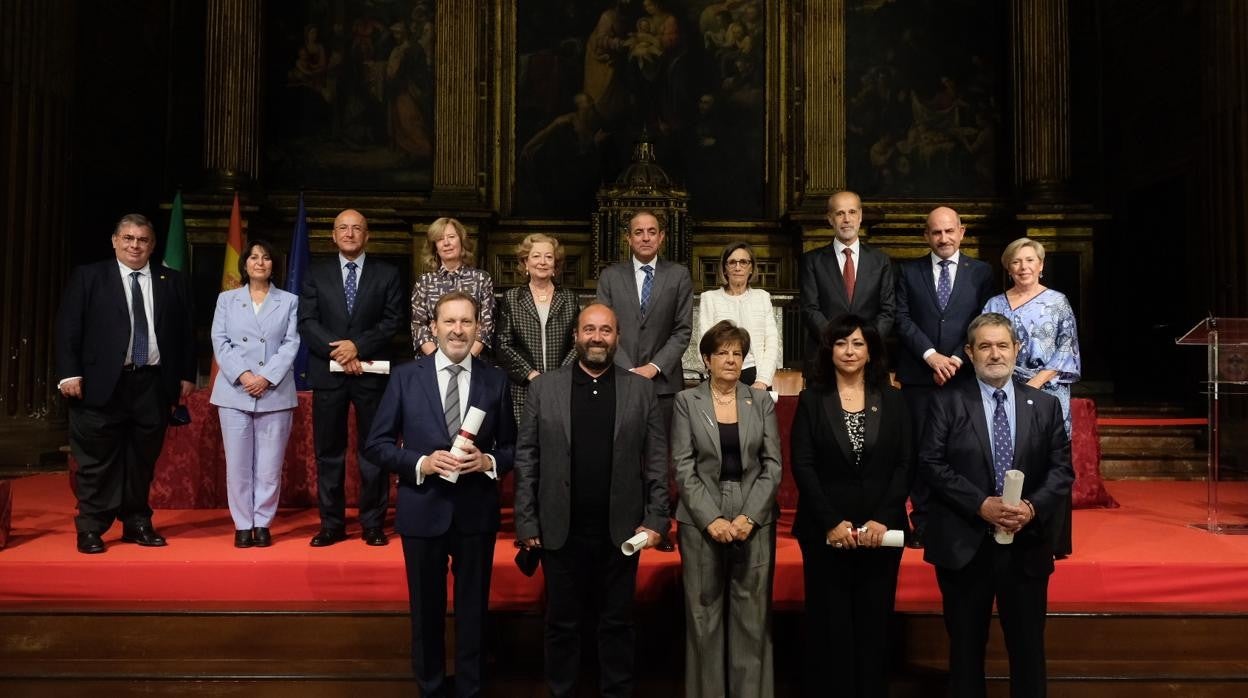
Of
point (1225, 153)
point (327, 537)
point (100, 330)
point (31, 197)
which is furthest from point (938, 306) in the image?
point (31, 197)

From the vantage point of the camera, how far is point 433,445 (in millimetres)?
3504

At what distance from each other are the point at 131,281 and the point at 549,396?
7.70ft

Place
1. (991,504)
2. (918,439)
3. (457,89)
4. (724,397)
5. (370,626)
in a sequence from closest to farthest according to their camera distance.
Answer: (991,504) < (724,397) < (918,439) < (370,626) < (457,89)

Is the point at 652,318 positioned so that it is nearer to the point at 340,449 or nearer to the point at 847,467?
the point at 847,467

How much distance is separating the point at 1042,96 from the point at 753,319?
629cm

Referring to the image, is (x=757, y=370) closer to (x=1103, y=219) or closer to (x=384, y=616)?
(x=384, y=616)

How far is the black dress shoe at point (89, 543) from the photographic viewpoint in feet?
14.3

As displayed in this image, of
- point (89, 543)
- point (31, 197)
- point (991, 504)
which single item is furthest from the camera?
point (31, 197)

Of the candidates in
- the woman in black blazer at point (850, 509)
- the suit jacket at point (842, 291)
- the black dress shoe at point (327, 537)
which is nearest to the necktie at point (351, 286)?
the black dress shoe at point (327, 537)

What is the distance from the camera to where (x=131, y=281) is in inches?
178

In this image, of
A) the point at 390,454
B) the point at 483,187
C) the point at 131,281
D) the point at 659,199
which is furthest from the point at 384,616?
the point at 483,187

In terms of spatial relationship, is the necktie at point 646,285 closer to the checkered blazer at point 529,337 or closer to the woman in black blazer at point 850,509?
the checkered blazer at point 529,337

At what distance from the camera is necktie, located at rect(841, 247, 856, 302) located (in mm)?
4465

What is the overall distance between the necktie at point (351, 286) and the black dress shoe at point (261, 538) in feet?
3.67
